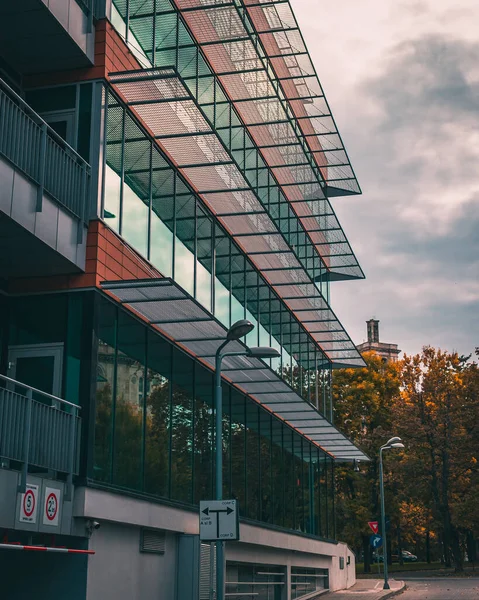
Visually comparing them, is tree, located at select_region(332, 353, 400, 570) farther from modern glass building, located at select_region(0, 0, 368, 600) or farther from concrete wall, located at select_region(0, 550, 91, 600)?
concrete wall, located at select_region(0, 550, 91, 600)

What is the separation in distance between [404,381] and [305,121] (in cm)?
2882

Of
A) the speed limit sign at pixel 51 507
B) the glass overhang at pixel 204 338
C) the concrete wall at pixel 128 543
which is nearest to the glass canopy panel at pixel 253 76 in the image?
the glass overhang at pixel 204 338

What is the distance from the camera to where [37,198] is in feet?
48.0

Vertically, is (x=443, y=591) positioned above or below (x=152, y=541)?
below

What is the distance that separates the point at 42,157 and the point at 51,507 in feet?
18.4

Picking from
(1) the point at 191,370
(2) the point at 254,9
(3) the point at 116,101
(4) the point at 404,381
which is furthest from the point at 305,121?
(4) the point at 404,381

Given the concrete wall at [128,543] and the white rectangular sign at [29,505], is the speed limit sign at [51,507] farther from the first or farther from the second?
the concrete wall at [128,543]

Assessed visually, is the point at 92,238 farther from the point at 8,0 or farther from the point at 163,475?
the point at 163,475

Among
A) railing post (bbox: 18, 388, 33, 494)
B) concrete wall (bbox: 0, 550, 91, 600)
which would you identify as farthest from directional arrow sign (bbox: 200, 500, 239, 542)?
railing post (bbox: 18, 388, 33, 494)

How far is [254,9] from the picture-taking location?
89.0ft

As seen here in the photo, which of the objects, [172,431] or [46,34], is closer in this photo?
[46,34]

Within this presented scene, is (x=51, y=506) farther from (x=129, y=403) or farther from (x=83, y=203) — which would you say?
(x=83, y=203)

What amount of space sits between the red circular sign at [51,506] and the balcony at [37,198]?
4025mm

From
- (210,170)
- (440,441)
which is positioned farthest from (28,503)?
(440,441)
